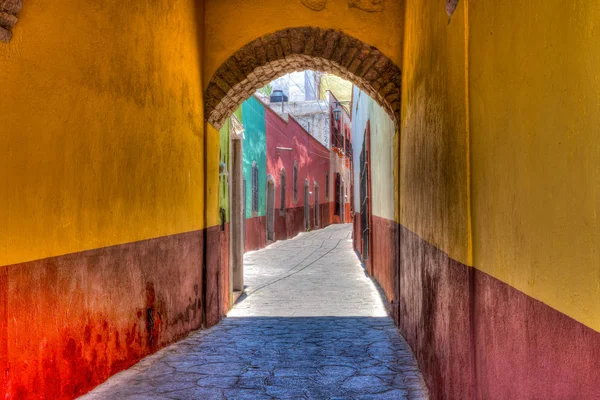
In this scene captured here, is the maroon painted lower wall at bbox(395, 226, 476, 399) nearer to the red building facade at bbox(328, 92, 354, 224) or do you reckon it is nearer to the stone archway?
the stone archway

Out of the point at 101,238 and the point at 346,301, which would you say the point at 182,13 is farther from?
the point at 346,301

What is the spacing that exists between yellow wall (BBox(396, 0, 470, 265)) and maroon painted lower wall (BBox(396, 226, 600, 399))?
0.61 ft

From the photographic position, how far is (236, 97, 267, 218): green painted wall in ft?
53.4

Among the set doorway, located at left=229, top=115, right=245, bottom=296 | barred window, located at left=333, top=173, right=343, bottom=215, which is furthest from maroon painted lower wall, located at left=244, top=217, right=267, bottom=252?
barred window, located at left=333, top=173, right=343, bottom=215

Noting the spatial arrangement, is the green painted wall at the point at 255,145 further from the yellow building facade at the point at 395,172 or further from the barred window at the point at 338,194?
the barred window at the point at 338,194

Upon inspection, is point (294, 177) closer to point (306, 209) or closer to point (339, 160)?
point (306, 209)

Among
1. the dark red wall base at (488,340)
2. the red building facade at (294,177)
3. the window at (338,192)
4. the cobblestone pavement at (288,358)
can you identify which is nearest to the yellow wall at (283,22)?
the dark red wall base at (488,340)

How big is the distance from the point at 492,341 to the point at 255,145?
51.0 ft

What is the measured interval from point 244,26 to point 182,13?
108cm

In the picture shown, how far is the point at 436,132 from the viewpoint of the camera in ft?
12.0

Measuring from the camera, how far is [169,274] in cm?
552

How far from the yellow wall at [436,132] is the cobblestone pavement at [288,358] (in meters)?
1.19

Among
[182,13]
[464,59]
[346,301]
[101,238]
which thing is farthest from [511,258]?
[346,301]

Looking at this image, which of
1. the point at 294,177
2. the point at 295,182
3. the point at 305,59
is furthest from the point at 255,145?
the point at 305,59
